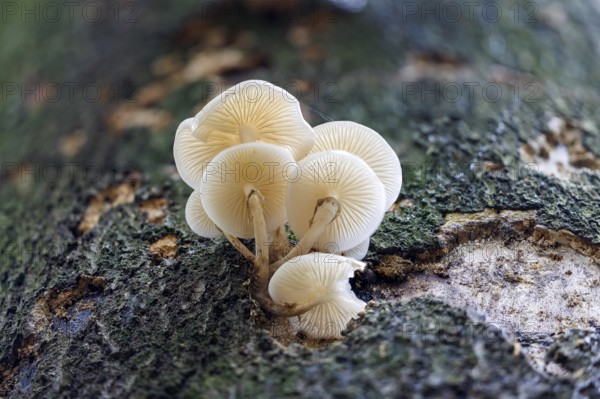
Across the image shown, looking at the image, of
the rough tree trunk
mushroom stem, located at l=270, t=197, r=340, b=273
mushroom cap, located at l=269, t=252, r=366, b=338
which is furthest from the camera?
mushroom stem, located at l=270, t=197, r=340, b=273

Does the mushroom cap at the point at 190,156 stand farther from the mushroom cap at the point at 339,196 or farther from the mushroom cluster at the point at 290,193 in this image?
the mushroom cap at the point at 339,196

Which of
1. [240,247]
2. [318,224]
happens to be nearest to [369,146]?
[318,224]

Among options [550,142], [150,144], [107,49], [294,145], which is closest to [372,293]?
[294,145]

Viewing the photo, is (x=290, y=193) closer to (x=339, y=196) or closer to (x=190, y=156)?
(x=339, y=196)

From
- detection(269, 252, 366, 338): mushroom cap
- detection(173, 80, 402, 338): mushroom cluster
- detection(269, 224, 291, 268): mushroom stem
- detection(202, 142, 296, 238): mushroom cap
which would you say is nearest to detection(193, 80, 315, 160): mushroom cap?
detection(173, 80, 402, 338): mushroom cluster

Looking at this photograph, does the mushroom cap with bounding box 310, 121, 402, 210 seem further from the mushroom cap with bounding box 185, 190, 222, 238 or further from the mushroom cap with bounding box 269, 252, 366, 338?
the mushroom cap with bounding box 185, 190, 222, 238
